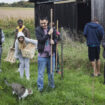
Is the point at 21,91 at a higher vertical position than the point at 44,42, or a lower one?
lower

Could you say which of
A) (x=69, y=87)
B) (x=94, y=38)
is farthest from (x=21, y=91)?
(x=94, y=38)

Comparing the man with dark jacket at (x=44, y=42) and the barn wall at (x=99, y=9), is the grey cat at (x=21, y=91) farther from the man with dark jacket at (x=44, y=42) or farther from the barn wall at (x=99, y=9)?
the barn wall at (x=99, y=9)

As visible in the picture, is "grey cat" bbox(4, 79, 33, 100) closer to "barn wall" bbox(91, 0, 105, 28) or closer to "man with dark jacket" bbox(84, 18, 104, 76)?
"man with dark jacket" bbox(84, 18, 104, 76)

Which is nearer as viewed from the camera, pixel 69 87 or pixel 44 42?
pixel 44 42

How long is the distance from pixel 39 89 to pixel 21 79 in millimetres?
736

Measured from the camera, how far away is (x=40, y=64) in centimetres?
543

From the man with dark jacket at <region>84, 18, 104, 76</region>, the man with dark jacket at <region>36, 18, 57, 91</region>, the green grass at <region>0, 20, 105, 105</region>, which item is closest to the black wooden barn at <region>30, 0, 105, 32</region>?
the green grass at <region>0, 20, 105, 105</region>

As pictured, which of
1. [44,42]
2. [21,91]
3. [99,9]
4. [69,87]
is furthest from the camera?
[99,9]

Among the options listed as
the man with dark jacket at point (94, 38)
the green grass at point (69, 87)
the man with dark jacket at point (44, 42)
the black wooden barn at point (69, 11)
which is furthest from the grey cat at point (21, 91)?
the black wooden barn at point (69, 11)

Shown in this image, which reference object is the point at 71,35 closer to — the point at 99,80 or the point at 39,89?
the point at 99,80

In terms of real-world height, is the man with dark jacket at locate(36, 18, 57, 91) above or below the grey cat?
above

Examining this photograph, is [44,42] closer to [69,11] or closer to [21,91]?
[21,91]

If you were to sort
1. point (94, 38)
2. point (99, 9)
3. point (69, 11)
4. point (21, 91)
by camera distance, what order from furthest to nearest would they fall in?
point (69, 11) < point (99, 9) < point (94, 38) < point (21, 91)

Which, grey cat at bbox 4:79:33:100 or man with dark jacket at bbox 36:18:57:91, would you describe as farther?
man with dark jacket at bbox 36:18:57:91
